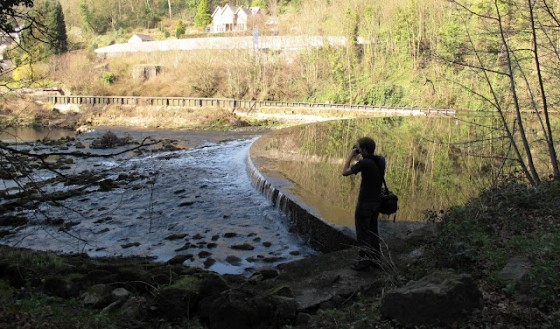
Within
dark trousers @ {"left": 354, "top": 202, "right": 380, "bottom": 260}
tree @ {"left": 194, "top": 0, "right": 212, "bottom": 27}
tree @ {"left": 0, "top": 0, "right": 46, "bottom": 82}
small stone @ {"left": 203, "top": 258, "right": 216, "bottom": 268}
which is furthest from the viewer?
tree @ {"left": 194, "top": 0, "right": 212, "bottom": 27}

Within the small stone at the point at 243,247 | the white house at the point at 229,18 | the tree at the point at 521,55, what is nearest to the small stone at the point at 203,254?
the small stone at the point at 243,247

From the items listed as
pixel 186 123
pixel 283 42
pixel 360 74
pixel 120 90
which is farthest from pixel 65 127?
pixel 360 74

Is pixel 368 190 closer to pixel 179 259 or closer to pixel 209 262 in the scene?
pixel 209 262

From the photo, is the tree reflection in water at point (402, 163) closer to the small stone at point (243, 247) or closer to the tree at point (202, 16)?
the small stone at point (243, 247)

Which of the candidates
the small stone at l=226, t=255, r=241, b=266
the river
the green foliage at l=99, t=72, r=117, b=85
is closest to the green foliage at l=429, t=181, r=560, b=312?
the river

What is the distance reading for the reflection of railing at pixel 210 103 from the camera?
3400 centimetres

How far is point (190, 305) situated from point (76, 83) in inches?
1794

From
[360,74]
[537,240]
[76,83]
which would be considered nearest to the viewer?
[537,240]

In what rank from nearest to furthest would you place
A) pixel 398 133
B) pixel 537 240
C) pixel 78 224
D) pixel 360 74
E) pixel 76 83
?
pixel 537 240 → pixel 78 224 → pixel 398 133 → pixel 360 74 → pixel 76 83

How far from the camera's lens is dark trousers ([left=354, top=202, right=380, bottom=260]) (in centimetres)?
529

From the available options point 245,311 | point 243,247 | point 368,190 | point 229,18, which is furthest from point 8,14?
point 229,18

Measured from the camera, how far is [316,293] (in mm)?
5281

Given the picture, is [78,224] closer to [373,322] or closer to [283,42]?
[373,322]

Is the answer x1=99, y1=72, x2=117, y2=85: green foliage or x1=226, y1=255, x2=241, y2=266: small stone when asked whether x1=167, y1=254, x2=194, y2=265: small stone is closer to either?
x1=226, y1=255, x2=241, y2=266: small stone
